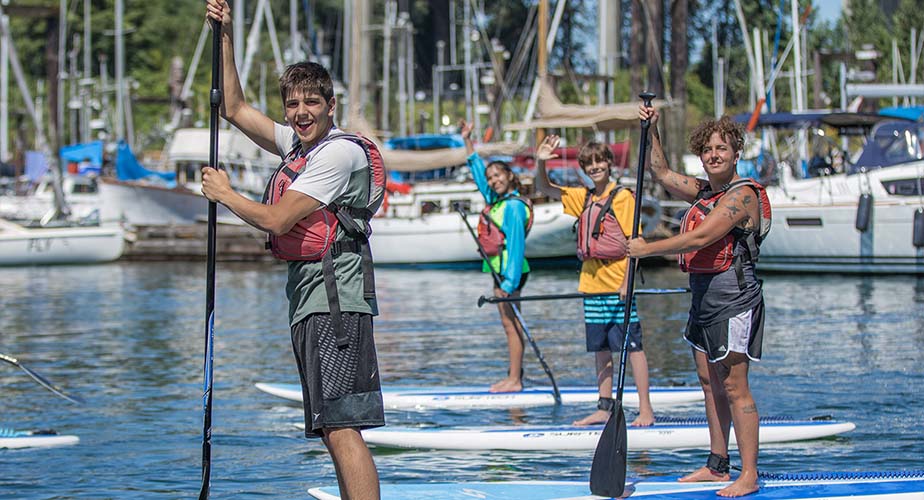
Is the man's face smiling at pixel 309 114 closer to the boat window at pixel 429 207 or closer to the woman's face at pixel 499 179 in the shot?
the woman's face at pixel 499 179

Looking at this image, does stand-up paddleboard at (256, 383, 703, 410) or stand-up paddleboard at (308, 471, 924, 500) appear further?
stand-up paddleboard at (256, 383, 703, 410)

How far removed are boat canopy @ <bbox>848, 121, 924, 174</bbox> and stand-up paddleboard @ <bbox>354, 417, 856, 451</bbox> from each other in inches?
534

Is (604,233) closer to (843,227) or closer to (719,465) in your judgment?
(719,465)

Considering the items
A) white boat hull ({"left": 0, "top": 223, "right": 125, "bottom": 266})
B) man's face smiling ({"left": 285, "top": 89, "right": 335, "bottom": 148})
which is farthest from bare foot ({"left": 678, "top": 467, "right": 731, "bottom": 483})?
white boat hull ({"left": 0, "top": 223, "right": 125, "bottom": 266})

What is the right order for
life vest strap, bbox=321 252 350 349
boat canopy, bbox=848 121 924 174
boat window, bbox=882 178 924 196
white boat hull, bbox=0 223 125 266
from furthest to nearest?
1. white boat hull, bbox=0 223 125 266
2. boat canopy, bbox=848 121 924 174
3. boat window, bbox=882 178 924 196
4. life vest strap, bbox=321 252 350 349

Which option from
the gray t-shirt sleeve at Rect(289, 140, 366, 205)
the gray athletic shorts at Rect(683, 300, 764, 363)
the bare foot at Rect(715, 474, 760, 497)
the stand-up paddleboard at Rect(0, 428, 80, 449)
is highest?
the gray t-shirt sleeve at Rect(289, 140, 366, 205)

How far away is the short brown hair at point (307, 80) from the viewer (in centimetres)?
506

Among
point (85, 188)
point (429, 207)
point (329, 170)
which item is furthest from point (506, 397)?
point (85, 188)

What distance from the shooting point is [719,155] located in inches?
238

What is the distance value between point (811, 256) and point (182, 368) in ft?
41.4

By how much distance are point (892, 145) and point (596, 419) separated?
46.0 feet

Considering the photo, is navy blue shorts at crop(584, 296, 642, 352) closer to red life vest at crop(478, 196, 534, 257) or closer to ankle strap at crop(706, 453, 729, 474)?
red life vest at crop(478, 196, 534, 257)

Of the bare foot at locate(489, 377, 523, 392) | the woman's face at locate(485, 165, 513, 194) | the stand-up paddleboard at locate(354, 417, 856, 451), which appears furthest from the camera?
the bare foot at locate(489, 377, 523, 392)

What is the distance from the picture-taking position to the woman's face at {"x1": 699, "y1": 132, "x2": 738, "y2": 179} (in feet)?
19.8
